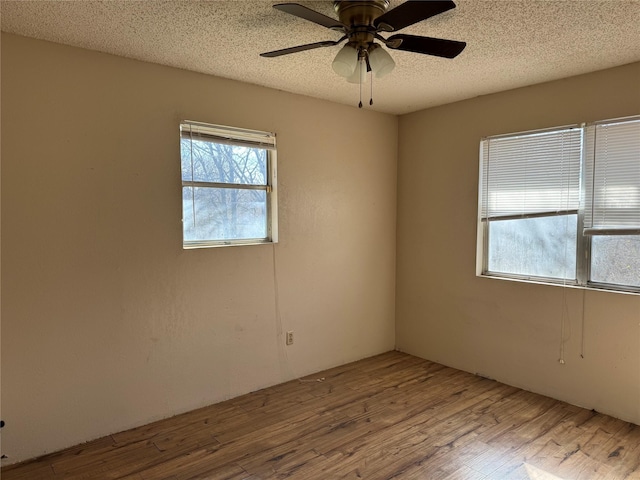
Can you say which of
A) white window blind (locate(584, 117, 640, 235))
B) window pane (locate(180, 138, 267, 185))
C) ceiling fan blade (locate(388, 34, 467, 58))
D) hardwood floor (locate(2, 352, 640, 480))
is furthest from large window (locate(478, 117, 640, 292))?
window pane (locate(180, 138, 267, 185))

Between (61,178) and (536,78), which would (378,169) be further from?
(61,178)

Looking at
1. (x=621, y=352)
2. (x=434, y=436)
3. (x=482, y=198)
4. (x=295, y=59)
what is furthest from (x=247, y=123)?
(x=621, y=352)

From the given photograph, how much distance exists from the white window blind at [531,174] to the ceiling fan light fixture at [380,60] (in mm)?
1802

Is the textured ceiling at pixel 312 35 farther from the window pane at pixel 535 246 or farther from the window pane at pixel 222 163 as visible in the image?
the window pane at pixel 535 246

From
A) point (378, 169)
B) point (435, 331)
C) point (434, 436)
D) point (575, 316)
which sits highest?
point (378, 169)

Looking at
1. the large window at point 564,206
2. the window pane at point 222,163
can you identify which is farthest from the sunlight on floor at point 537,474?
the window pane at point 222,163

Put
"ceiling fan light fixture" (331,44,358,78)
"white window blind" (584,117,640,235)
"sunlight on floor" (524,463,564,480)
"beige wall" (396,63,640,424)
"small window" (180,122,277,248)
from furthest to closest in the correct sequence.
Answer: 1. "small window" (180,122,277,248)
2. "beige wall" (396,63,640,424)
3. "white window blind" (584,117,640,235)
4. "sunlight on floor" (524,463,564,480)
5. "ceiling fan light fixture" (331,44,358,78)

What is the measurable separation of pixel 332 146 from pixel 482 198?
1.38 meters

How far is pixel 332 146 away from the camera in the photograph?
12.3 feet

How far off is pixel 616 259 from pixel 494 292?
92cm

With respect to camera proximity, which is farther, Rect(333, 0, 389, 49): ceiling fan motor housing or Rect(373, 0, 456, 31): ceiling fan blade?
Rect(333, 0, 389, 49): ceiling fan motor housing

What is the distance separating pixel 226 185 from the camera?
10.4ft

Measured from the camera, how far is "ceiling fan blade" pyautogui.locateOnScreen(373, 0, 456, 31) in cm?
157

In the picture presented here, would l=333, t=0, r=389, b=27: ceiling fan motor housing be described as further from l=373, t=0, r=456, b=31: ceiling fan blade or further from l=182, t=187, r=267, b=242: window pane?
l=182, t=187, r=267, b=242: window pane
